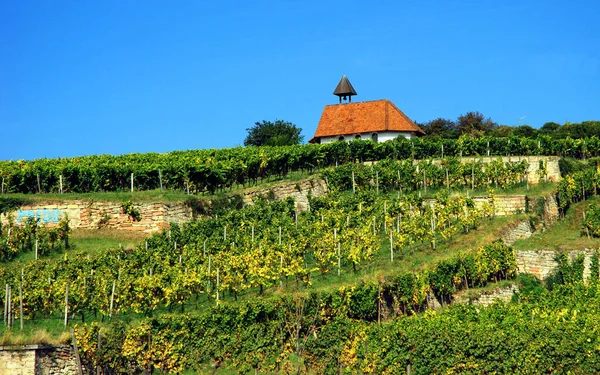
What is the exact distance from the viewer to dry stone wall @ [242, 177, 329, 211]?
47.1m

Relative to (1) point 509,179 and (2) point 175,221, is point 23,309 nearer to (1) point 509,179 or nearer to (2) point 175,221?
(2) point 175,221

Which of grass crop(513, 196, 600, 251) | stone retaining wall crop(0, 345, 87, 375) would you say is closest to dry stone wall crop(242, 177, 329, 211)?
grass crop(513, 196, 600, 251)

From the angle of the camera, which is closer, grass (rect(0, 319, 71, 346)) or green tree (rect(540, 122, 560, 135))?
grass (rect(0, 319, 71, 346))

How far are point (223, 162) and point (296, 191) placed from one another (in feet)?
12.0

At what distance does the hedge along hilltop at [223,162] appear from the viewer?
47719 mm

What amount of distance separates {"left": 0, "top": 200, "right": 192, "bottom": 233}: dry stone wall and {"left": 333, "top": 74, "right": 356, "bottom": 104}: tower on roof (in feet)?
95.8

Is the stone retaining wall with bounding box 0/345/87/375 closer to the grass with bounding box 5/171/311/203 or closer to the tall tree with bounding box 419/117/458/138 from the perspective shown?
the grass with bounding box 5/171/311/203

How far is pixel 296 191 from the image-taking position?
160ft

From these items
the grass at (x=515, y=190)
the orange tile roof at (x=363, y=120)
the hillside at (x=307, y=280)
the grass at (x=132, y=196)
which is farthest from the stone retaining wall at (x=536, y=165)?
the orange tile roof at (x=363, y=120)

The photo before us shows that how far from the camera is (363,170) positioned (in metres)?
50.8

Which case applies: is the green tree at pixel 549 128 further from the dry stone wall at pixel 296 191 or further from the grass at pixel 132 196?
the grass at pixel 132 196

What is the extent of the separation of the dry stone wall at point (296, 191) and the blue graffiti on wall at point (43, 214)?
8.05m

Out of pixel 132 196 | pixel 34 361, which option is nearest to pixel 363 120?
pixel 132 196

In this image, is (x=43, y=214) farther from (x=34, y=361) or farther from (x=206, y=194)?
(x=34, y=361)
